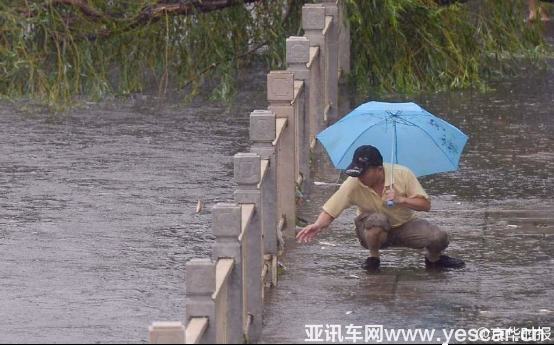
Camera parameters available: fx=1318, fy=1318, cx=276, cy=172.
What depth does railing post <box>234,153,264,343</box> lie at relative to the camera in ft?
22.5

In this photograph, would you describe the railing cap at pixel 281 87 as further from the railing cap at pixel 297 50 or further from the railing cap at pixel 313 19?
the railing cap at pixel 313 19

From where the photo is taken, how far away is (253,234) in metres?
6.88

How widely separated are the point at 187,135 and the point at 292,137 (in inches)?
143

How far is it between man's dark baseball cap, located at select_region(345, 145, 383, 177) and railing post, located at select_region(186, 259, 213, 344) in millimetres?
2578

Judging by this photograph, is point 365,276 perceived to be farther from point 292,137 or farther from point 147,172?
point 147,172

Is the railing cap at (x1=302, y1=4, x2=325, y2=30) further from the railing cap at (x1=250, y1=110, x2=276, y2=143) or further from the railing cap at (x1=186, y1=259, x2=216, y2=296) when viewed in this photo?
the railing cap at (x1=186, y1=259, x2=216, y2=296)

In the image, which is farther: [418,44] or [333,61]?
[418,44]

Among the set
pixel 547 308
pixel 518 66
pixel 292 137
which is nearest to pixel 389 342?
pixel 547 308

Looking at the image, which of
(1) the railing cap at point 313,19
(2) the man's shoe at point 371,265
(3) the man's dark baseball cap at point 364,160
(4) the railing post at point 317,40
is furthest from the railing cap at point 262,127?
(1) the railing cap at point 313,19

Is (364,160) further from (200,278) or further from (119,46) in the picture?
(119,46)

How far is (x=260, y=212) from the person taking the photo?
22.9ft

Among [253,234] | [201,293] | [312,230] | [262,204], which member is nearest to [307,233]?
[312,230]

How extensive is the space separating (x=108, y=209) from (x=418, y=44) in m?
4.96

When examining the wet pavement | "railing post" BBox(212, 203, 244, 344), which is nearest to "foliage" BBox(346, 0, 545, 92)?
the wet pavement
